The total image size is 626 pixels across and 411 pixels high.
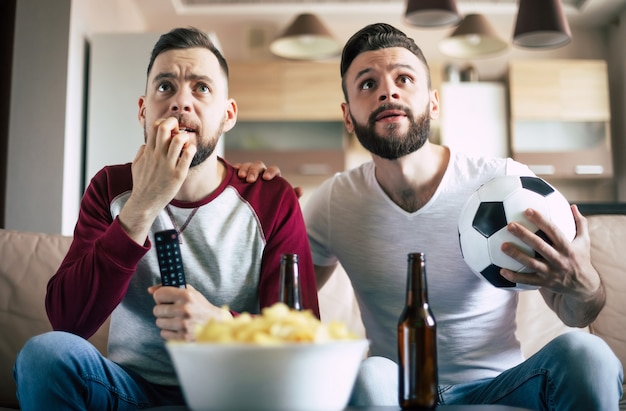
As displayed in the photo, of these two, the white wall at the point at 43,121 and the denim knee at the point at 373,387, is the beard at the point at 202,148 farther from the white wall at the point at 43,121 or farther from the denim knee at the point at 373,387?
the white wall at the point at 43,121

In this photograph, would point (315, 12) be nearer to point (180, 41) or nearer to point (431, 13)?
point (431, 13)

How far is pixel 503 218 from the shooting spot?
1.28 m

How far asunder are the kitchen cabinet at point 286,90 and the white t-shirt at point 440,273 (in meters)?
3.56

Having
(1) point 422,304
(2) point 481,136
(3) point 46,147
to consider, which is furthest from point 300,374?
(2) point 481,136

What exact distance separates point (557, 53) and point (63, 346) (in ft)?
17.4

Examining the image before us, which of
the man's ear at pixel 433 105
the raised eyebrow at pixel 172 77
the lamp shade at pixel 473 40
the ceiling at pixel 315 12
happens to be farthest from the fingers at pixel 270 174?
the ceiling at pixel 315 12

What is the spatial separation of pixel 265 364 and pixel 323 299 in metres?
1.23

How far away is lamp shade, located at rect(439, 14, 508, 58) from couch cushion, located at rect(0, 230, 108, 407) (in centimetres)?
261

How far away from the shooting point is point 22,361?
1157 mm

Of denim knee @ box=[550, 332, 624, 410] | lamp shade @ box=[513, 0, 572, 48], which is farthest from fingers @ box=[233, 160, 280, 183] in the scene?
lamp shade @ box=[513, 0, 572, 48]

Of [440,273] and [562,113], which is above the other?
[562,113]

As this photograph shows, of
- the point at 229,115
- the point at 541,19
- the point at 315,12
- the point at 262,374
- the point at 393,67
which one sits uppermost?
the point at 315,12

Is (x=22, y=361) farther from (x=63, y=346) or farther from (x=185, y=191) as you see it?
(x=185, y=191)

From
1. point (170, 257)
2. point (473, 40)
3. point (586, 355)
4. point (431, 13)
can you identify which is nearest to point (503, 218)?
point (586, 355)
